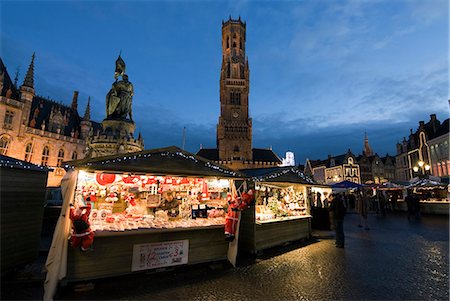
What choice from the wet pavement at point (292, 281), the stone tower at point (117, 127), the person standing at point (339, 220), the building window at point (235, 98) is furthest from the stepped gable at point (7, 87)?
the building window at point (235, 98)

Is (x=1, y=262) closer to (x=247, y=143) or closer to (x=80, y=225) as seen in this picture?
(x=80, y=225)

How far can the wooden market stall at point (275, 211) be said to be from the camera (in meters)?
7.88

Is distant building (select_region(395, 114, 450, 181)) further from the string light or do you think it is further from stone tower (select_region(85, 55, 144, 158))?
stone tower (select_region(85, 55, 144, 158))

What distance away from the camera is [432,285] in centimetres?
503

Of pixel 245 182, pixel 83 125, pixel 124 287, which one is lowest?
pixel 124 287

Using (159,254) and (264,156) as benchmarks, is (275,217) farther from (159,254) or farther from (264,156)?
(264,156)

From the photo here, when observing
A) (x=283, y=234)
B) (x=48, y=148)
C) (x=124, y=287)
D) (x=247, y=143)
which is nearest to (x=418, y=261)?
(x=283, y=234)

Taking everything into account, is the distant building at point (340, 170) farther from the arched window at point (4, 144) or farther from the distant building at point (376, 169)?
the arched window at point (4, 144)

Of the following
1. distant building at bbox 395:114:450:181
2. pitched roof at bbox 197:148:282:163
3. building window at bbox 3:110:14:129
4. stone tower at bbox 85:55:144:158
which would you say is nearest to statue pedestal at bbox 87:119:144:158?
stone tower at bbox 85:55:144:158

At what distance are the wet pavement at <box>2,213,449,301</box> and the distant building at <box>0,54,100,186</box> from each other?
3105 cm

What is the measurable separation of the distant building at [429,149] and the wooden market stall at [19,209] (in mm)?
36438

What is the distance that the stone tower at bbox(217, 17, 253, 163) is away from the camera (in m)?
59.5

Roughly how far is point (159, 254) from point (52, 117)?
4373cm

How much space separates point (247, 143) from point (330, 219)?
47.5 metres
